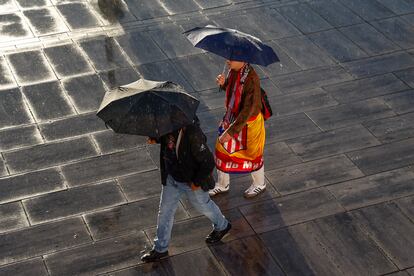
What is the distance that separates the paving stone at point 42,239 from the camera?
24.8 ft

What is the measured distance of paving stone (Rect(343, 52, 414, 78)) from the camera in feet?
35.8

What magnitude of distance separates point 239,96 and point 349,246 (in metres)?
1.99

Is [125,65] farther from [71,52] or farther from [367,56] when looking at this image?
[367,56]

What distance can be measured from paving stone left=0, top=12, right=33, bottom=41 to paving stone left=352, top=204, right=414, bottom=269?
630 centimetres

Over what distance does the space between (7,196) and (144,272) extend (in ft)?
6.75

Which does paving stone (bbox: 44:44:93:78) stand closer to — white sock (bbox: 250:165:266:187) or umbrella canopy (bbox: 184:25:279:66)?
white sock (bbox: 250:165:266:187)

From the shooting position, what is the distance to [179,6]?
496 inches

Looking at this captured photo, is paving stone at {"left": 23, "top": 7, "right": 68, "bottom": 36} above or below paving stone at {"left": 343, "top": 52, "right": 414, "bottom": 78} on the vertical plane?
above

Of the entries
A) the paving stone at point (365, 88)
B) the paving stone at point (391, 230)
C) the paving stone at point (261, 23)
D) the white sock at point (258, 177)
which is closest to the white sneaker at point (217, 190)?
the white sock at point (258, 177)

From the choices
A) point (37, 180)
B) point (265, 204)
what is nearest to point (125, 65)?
point (37, 180)

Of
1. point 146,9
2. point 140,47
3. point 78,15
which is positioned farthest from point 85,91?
point 146,9

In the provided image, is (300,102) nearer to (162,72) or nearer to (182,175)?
(162,72)

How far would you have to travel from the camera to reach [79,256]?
24.7ft

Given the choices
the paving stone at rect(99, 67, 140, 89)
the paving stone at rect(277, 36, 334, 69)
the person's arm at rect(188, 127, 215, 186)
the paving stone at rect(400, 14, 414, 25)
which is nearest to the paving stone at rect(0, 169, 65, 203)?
the paving stone at rect(99, 67, 140, 89)
